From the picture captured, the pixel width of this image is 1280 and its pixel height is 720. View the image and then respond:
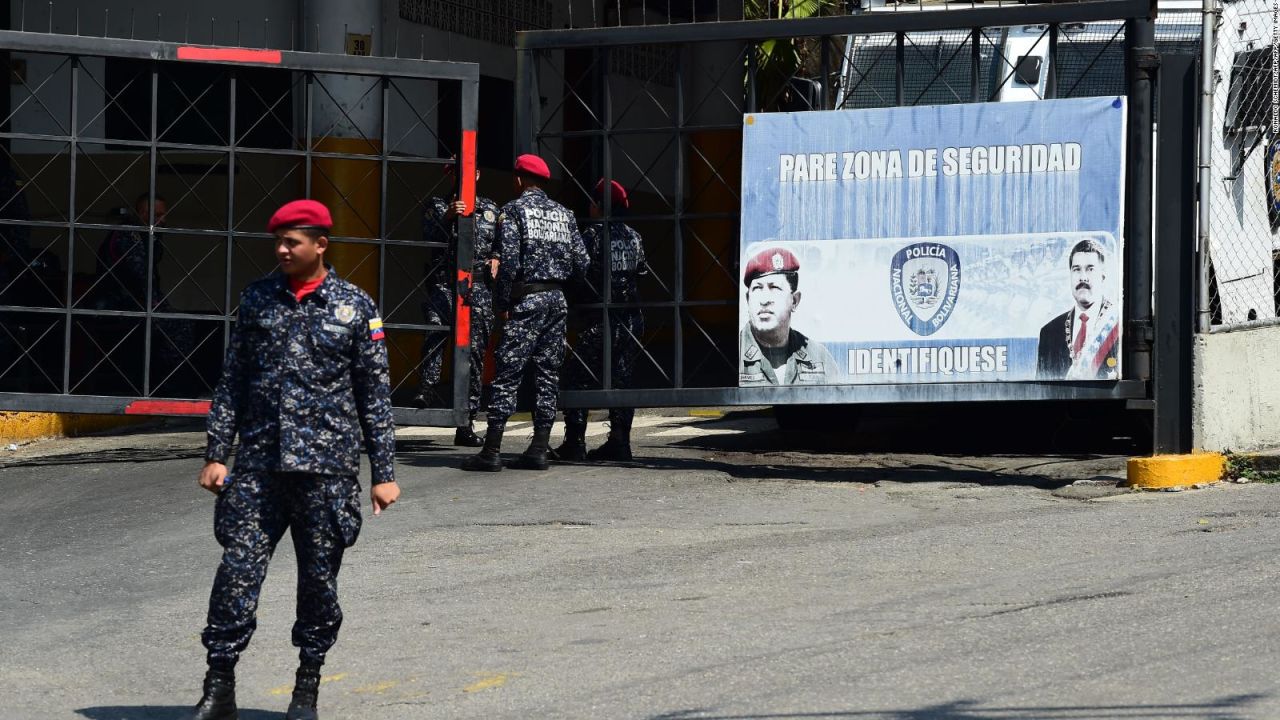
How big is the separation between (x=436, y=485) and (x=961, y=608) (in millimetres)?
4356

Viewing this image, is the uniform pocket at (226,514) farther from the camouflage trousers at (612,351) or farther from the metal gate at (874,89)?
the camouflage trousers at (612,351)

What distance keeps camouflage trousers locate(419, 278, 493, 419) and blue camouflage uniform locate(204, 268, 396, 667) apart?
19.1 ft

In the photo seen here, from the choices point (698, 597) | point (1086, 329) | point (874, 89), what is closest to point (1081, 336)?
point (1086, 329)

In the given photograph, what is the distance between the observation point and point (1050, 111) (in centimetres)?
1006

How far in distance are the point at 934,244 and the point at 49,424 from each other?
7.00m

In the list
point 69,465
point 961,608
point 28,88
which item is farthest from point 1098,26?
point 28,88

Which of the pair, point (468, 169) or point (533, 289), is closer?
point (533, 289)

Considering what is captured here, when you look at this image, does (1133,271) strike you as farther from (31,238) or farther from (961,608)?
(31,238)

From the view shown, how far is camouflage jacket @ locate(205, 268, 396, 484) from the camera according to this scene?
5.54 m

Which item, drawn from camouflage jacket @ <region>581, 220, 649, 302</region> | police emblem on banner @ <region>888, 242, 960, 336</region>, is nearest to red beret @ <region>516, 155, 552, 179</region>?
camouflage jacket @ <region>581, 220, 649, 302</region>

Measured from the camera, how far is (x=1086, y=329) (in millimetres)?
10062

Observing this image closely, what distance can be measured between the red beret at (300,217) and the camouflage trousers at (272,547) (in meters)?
0.77

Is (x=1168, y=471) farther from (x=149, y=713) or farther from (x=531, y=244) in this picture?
(x=149, y=713)

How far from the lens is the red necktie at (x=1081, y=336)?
10062 mm
